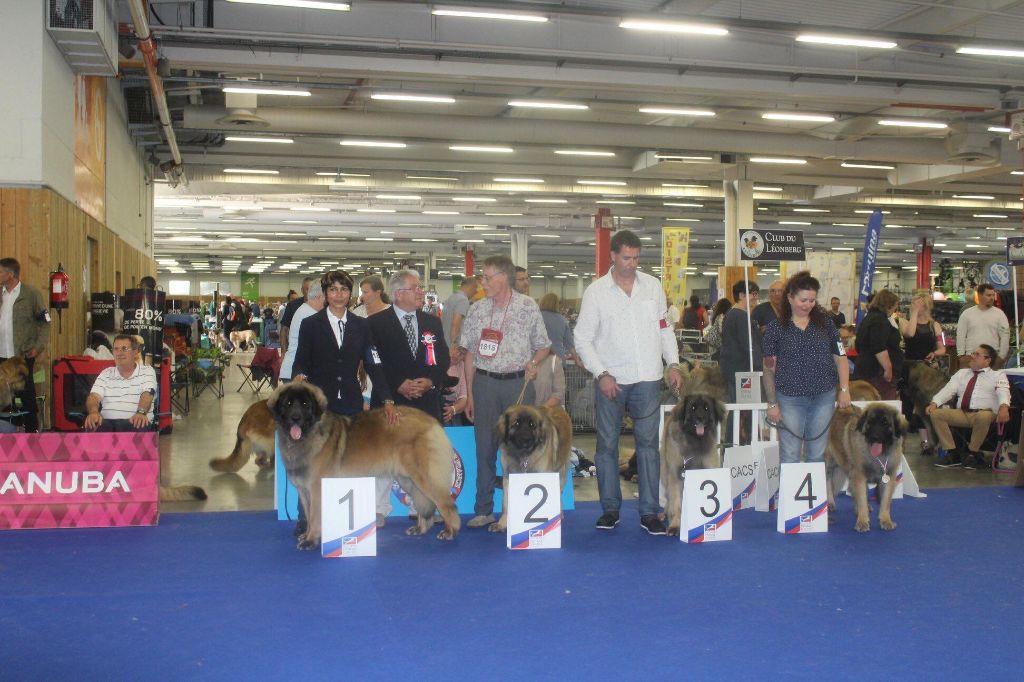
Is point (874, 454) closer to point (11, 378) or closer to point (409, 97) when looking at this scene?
point (11, 378)

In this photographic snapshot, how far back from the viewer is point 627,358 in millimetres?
5609

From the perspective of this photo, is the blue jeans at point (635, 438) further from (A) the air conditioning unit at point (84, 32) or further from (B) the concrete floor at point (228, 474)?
(A) the air conditioning unit at point (84, 32)

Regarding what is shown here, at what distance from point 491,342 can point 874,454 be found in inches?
101

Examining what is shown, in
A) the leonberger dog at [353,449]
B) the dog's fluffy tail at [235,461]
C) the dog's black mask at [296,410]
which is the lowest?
the dog's fluffy tail at [235,461]

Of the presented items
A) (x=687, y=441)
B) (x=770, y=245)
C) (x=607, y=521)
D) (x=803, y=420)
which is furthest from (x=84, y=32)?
(x=770, y=245)

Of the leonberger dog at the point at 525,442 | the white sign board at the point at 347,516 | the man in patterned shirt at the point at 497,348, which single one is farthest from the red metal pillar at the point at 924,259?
the white sign board at the point at 347,516

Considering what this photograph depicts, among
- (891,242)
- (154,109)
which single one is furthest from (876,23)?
(891,242)

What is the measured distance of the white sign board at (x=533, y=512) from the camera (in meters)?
5.23

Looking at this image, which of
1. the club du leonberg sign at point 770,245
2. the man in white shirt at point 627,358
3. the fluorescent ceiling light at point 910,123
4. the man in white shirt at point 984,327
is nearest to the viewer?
the man in white shirt at point 627,358

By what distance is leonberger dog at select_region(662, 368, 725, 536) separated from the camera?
5473 mm

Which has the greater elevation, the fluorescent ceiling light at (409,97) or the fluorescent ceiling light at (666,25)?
the fluorescent ceiling light at (409,97)

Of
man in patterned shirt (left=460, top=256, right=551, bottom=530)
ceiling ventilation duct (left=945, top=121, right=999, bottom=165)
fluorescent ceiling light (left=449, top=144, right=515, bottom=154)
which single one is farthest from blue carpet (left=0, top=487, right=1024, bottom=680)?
ceiling ventilation duct (left=945, top=121, right=999, bottom=165)

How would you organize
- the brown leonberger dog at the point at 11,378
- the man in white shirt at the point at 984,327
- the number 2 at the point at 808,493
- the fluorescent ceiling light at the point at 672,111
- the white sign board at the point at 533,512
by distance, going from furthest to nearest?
the fluorescent ceiling light at the point at 672,111
the man in white shirt at the point at 984,327
the brown leonberger dog at the point at 11,378
the number 2 at the point at 808,493
the white sign board at the point at 533,512

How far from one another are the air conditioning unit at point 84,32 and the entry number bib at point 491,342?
16.6ft
